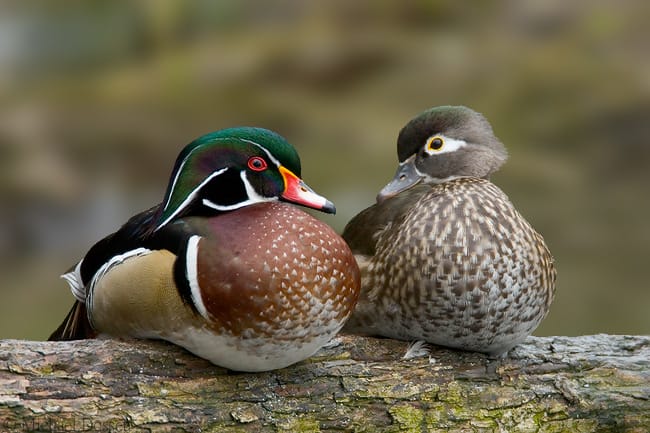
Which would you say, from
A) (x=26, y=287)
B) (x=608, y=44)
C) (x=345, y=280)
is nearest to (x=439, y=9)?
(x=608, y=44)

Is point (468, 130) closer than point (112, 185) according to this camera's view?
Yes

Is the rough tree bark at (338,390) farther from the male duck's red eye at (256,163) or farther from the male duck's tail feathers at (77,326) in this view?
the male duck's red eye at (256,163)

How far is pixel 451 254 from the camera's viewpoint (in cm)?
155

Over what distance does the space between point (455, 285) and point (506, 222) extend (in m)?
0.16

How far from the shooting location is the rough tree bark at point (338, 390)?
141 centimetres

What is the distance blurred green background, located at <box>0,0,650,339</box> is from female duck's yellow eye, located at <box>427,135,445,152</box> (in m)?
2.58

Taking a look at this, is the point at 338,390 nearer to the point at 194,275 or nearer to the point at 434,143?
the point at 194,275

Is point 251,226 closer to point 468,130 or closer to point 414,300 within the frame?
point 414,300

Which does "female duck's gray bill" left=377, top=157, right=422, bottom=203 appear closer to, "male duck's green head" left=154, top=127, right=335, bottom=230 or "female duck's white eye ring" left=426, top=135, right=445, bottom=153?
"female duck's white eye ring" left=426, top=135, right=445, bottom=153

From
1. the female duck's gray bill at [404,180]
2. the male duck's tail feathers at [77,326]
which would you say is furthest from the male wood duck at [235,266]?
the female duck's gray bill at [404,180]

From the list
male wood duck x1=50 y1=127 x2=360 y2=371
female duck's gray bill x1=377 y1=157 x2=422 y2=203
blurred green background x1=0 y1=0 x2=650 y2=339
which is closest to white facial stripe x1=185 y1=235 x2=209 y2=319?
male wood duck x1=50 y1=127 x2=360 y2=371

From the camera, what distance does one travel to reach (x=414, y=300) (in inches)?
61.4

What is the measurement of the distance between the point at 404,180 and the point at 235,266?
1.64ft

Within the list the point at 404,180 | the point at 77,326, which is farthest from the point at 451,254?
the point at 77,326
